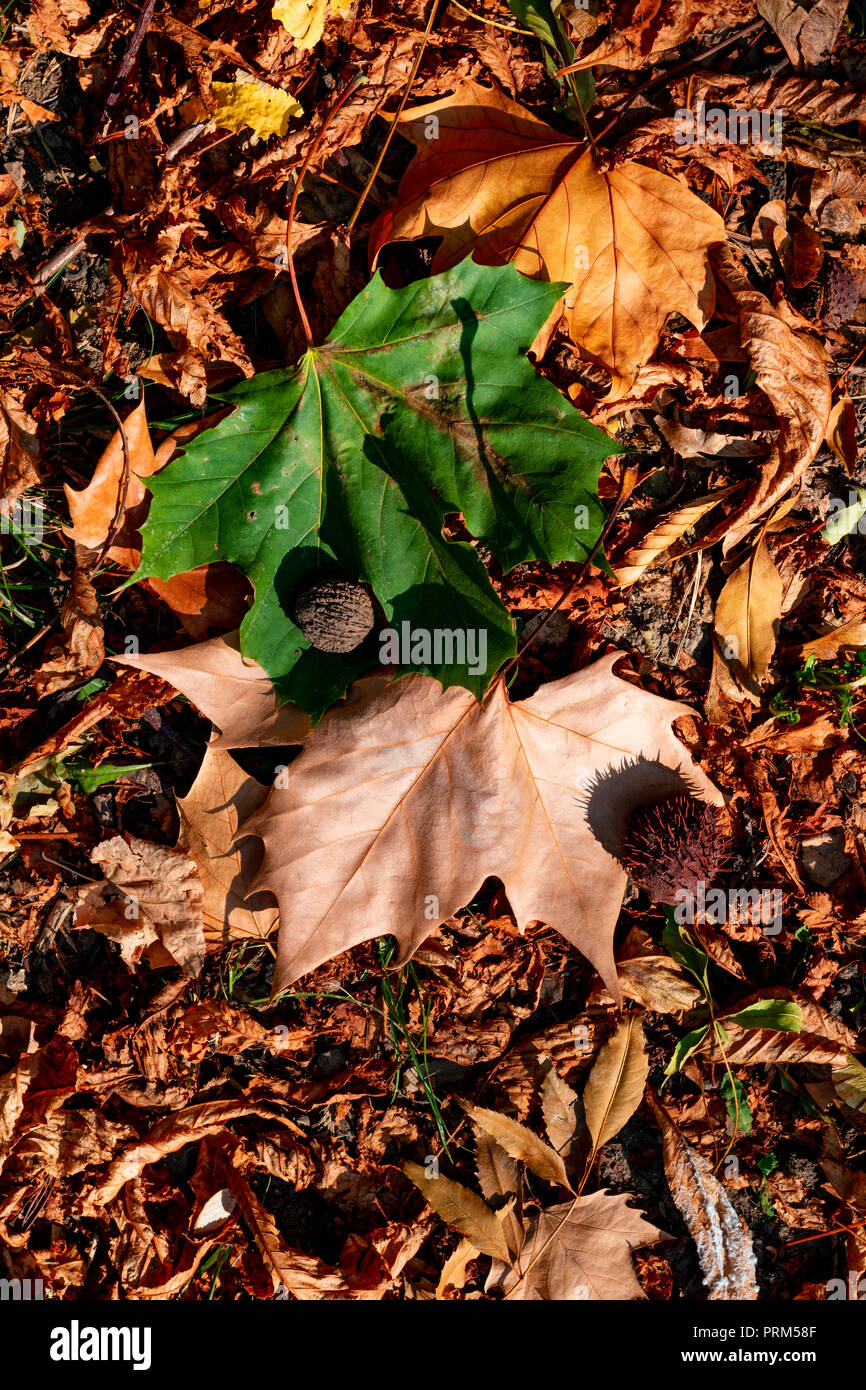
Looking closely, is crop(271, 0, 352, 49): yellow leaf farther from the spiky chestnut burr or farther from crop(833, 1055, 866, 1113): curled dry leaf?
crop(833, 1055, 866, 1113): curled dry leaf

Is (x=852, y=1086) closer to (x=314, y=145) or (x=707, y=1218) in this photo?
(x=707, y=1218)

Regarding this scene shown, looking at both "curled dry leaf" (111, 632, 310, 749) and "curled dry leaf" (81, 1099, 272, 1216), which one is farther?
"curled dry leaf" (81, 1099, 272, 1216)

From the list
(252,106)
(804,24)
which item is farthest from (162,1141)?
(804,24)

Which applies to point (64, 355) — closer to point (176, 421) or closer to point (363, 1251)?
point (176, 421)

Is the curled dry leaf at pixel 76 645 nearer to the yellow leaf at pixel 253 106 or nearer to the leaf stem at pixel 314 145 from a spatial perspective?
the leaf stem at pixel 314 145

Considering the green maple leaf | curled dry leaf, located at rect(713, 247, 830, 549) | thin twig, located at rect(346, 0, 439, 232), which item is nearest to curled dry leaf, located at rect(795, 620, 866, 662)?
curled dry leaf, located at rect(713, 247, 830, 549)

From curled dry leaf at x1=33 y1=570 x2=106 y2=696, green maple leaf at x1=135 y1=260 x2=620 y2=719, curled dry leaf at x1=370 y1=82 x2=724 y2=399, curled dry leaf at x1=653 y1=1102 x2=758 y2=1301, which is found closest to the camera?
green maple leaf at x1=135 y1=260 x2=620 y2=719
